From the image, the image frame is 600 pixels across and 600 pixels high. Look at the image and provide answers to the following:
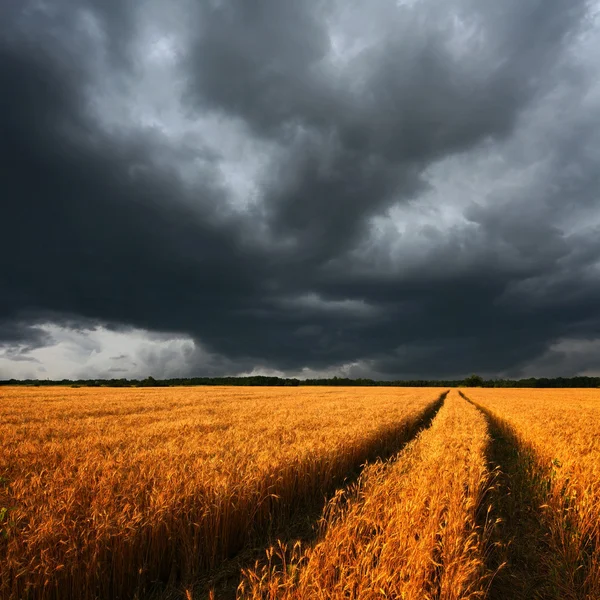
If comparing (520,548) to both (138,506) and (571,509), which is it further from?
(138,506)

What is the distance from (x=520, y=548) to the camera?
5566 millimetres

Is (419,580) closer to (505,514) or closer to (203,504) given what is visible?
(203,504)

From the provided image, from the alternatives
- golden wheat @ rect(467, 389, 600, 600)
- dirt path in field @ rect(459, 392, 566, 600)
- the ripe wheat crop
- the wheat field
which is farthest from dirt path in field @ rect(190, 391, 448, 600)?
golden wheat @ rect(467, 389, 600, 600)

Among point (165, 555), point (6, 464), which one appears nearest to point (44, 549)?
point (165, 555)

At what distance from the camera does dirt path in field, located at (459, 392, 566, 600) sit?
4.50 metres

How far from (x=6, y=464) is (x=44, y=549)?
14.9 ft

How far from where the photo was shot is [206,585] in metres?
4.33

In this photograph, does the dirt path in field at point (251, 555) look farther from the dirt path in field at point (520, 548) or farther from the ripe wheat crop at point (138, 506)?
the dirt path in field at point (520, 548)

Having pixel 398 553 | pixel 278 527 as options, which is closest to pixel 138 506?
pixel 278 527

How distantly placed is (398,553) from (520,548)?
3.36 m

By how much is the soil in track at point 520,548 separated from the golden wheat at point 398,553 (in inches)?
16.0

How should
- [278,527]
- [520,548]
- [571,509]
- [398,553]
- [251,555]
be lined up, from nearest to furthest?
[398,553] → [251,555] → [520,548] → [278,527] → [571,509]

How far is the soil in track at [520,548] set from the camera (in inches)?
177

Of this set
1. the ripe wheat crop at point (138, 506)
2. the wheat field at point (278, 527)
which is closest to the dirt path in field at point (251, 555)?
the wheat field at point (278, 527)
